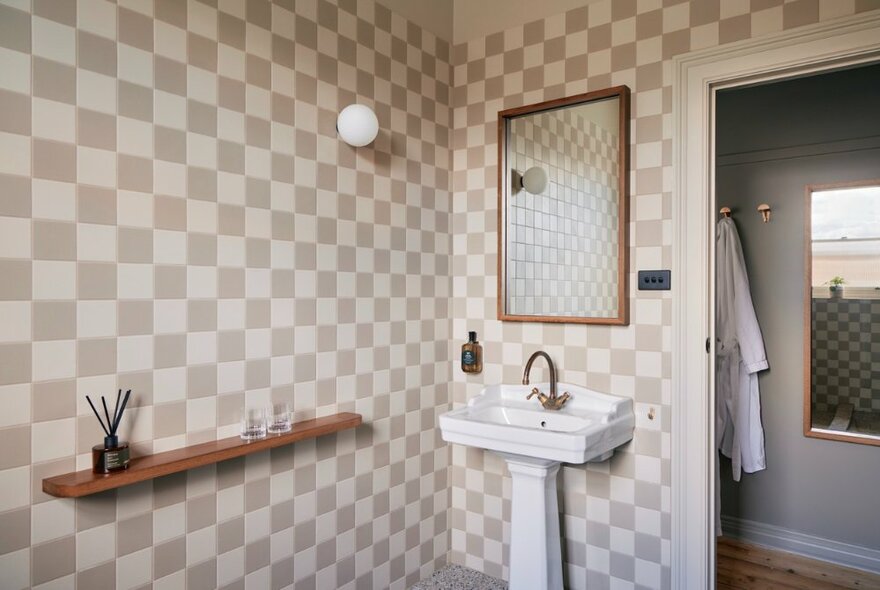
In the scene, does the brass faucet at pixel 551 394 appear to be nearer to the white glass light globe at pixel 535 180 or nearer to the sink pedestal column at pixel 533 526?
the sink pedestal column at pixel 533 526

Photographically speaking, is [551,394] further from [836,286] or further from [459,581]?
[836,286]

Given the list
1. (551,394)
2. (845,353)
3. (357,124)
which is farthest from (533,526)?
(845,353)

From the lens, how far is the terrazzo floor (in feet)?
7.71

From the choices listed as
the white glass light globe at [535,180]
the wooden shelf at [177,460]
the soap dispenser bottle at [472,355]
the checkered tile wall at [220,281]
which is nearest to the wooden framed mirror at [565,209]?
the white glass light globe at [535,180]

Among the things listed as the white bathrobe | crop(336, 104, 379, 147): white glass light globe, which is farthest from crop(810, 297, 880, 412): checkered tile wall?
crop(336, 104, 379, 147): white glass light globe

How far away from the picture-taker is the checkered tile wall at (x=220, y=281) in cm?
131

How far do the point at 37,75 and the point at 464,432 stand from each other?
1.57 meters

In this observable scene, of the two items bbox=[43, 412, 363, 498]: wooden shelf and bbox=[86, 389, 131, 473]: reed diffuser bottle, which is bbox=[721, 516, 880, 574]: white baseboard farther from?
bbox=[86, 389, 131, 473]: reed diffuser bottle

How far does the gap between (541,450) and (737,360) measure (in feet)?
5.71

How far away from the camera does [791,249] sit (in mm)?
2951

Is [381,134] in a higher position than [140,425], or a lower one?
higher

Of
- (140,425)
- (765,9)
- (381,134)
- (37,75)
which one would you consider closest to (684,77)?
(765,9)

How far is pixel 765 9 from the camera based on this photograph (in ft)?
6.09

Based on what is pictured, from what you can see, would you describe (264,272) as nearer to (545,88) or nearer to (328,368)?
(328,368)
